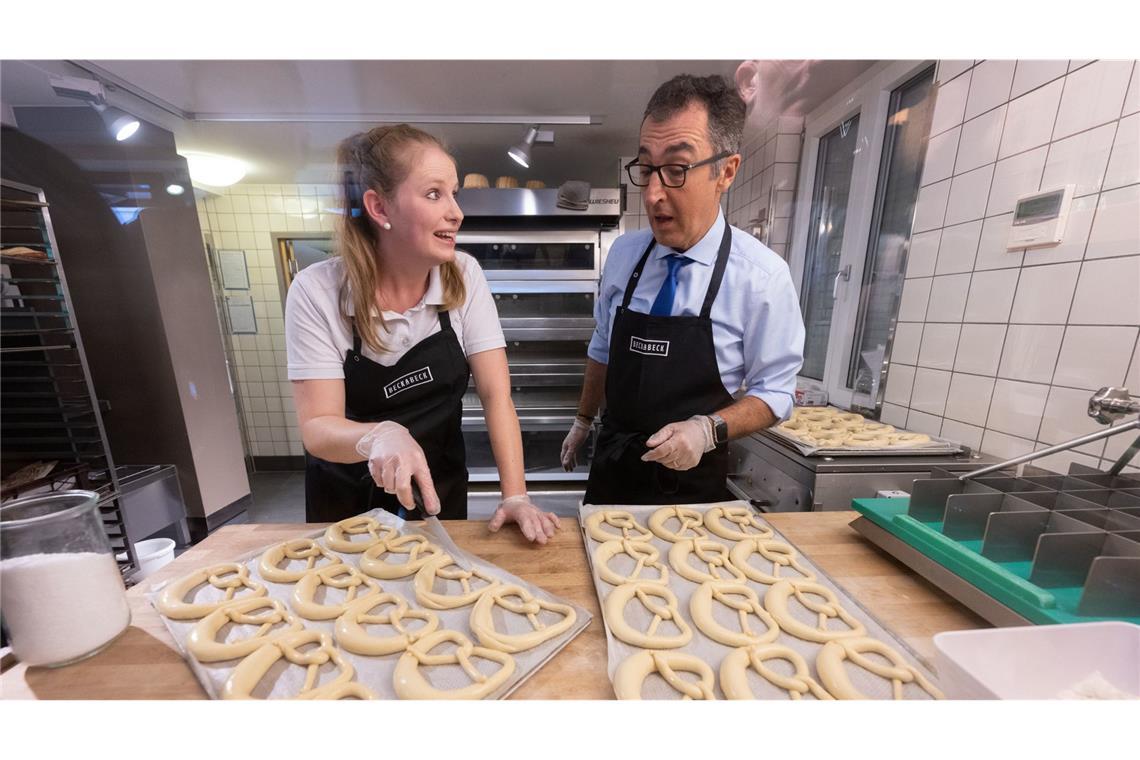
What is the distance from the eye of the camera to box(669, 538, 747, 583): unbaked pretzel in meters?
0.65

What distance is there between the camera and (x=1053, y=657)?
437mm

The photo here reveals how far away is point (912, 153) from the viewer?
84 centimetres

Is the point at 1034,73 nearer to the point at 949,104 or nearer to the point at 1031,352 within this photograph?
the point at 949,104

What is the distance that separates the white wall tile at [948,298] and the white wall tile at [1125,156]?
9.6 inches

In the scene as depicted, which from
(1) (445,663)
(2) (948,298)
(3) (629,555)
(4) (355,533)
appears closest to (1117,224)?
(2) (948,298)

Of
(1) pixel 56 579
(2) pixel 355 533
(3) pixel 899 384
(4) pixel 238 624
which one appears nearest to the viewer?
(1) pixel 56 579

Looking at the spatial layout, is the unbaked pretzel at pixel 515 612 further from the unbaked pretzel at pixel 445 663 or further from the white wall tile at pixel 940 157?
the white wall tile at pixel 940 157

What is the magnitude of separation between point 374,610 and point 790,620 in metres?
0.64

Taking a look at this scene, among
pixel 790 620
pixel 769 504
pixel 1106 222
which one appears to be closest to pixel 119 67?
pixel 790 620

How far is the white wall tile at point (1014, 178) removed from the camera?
68 centimetres

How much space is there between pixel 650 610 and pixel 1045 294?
0.95 meters

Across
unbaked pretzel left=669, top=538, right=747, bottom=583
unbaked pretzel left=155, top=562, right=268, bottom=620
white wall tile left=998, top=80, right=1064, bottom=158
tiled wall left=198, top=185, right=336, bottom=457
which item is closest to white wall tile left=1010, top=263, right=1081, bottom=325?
white wall tile left=998, top=80, right=1064, bottom=158

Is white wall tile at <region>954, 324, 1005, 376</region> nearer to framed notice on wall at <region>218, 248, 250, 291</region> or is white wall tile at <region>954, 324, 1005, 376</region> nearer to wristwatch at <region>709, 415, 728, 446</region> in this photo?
wristwatch at <region>709, 415, 728, 446</region>

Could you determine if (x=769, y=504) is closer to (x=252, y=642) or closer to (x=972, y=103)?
(x=972, y=103)
